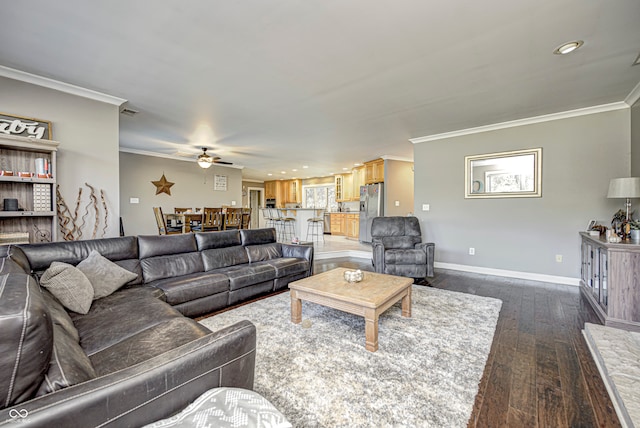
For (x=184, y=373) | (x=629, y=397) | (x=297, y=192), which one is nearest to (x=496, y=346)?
(x=629, y=397)

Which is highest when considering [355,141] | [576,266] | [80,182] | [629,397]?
[355,141]

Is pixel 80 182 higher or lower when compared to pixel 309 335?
higher

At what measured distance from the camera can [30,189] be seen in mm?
2990

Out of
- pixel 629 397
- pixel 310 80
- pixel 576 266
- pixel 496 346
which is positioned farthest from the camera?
pixel 576 266

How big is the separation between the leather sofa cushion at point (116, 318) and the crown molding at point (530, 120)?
16.2ft

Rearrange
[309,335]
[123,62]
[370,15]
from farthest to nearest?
[123,62] < [309,335] < [370,15]

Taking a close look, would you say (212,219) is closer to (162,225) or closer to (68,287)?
(162,225)

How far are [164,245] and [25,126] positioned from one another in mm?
1896

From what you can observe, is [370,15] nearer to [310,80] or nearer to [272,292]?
[310,80]

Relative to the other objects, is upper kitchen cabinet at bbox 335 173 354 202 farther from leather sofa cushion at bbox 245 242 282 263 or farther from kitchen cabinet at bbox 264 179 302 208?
leather sofa cushion at bbox 245 242 282 263

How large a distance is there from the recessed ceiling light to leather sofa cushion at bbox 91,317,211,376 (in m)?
3.54

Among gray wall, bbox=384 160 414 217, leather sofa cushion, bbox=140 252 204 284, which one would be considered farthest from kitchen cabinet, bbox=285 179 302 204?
leather sofa cushion, bbox=140 252 204 284

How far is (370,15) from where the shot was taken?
6.39ft

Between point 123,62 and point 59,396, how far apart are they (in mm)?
2966
